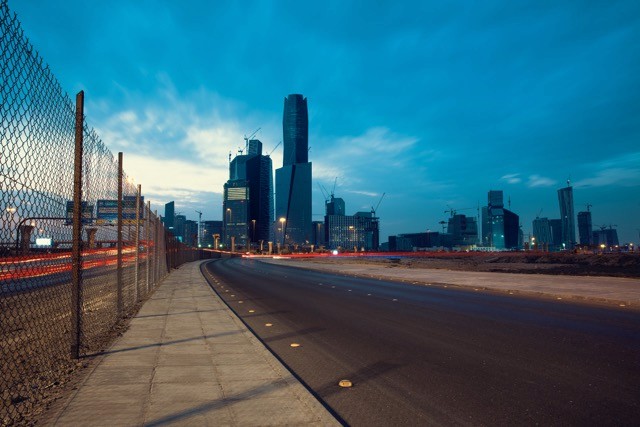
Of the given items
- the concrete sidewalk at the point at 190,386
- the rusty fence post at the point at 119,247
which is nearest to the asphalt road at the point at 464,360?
the concrete sidewalk at the point at 190,386

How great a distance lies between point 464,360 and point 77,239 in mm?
6095

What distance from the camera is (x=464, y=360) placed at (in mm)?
6500

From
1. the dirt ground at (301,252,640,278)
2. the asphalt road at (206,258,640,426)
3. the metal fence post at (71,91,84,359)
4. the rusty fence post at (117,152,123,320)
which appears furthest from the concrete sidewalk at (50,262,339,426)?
the dirt ground at (301,252,640,278)

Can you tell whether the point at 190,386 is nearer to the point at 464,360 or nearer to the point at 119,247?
the point at 464,360

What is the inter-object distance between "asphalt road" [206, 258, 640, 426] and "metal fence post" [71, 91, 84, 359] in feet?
10.3

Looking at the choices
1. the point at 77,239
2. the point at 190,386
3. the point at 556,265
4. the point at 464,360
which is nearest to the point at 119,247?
the point at 77,239

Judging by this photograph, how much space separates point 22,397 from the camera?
188 inches

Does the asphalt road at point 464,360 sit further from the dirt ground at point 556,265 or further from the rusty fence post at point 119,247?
the dirt ground at point 556,265

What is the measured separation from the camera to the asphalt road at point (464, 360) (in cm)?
453

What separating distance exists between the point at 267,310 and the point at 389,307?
3.62m

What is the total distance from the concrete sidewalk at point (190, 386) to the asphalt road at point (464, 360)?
0.50 meters

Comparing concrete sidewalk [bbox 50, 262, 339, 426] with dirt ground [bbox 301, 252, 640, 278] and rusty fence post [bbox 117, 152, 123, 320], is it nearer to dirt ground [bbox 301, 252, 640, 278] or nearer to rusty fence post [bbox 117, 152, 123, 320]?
rusty fence post [bbox 117, 152, 123, 320]

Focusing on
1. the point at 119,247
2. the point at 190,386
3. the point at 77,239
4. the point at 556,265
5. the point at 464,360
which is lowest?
the point at 556,265

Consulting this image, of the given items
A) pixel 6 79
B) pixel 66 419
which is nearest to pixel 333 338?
pixel 66 419
